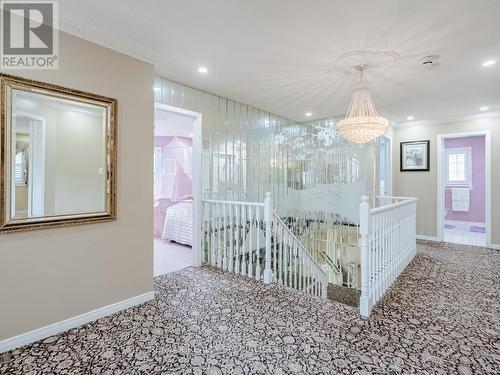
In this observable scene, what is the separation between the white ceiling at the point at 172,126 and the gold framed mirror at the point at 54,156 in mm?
2758

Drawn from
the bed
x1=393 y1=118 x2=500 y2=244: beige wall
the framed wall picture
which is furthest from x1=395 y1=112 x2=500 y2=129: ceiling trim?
the bed

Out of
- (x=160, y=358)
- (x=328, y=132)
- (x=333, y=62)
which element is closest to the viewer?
(x=160, y=358)

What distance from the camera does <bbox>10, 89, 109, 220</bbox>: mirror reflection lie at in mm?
2057

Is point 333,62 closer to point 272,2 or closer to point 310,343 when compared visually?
point 272,2

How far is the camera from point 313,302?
8.95ft

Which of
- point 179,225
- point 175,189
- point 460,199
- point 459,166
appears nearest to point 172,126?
point 175,189

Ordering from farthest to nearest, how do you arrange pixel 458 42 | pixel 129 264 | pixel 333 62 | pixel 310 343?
pixel 333 62 → pixel 129 264 → pixel 458 42 → pixel 310 343

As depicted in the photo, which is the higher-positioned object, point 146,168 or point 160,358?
point 146,168

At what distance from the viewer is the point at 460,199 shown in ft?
24.9

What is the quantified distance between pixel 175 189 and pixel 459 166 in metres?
7.77

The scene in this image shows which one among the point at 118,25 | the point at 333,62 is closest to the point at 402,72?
the point at 333,62

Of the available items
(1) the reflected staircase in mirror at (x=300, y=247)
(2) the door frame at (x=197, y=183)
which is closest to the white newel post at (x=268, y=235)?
(1) the reflected staircase in mirror at (x=300, y=247)

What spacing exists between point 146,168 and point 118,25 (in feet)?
4.17

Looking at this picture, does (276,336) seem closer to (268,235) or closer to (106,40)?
(268,235)
